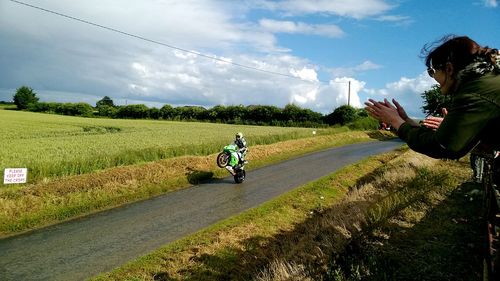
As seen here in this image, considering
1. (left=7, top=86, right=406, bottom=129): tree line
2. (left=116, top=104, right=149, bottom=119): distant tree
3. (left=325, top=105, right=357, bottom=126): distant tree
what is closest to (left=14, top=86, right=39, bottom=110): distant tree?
(left=7, top=86, right=406, bottom=129): tree line

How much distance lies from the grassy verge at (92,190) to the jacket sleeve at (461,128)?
11393mm

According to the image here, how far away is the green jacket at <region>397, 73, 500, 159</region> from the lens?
2.25 meters

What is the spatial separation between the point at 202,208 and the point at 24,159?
955 centimetres

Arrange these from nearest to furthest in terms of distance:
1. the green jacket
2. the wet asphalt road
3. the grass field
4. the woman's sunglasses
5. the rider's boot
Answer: the green jacket → the woman's sunglasses → the wet asphalt road → the grass field → the rider's boot

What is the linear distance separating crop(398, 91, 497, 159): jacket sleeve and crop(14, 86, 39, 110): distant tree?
118m

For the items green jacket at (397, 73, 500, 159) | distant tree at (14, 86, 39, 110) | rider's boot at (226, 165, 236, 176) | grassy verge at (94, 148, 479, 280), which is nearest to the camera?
green jacket at (397, 73, 500, 159)

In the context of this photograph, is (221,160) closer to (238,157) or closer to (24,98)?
(238,157)

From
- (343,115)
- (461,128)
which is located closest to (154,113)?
(343,115)

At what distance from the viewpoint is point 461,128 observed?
2.28 m

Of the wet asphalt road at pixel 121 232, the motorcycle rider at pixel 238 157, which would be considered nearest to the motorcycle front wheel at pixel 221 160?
the motorcycle rider at pixel 238 157

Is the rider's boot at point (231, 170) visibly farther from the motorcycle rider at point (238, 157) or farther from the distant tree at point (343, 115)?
the distant tree at point (343, 115)

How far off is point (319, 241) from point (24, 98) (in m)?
118

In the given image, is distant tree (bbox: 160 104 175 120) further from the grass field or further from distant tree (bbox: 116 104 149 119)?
the grass field

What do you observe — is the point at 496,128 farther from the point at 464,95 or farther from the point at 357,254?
the point at 357,254
